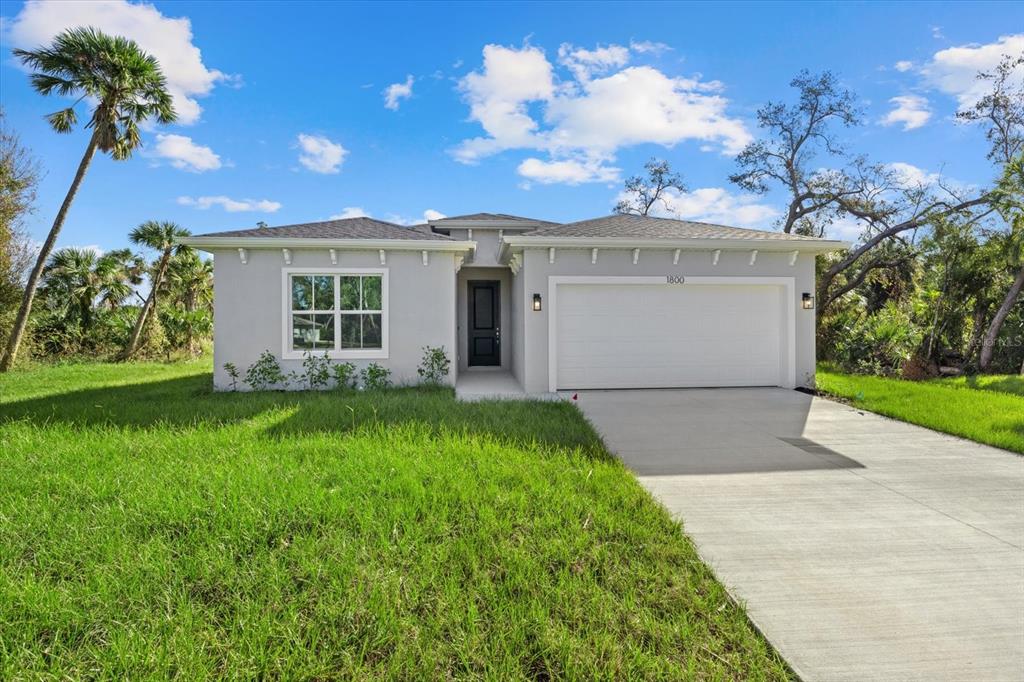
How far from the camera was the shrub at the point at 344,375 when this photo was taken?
902 cm

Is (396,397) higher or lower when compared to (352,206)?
lower

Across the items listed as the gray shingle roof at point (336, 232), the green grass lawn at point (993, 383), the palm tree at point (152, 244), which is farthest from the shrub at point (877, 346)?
the palm tree at point (152, 244)

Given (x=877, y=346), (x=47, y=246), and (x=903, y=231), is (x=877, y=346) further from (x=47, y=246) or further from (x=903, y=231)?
(x=47, y=246)

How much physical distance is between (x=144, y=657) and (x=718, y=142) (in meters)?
20.9

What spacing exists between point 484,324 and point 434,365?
3620mm

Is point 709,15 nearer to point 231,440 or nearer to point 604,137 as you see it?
point 604,137

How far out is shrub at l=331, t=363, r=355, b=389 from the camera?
9016 mm

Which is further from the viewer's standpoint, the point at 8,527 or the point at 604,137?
the point at 604,137

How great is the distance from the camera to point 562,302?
9.15m

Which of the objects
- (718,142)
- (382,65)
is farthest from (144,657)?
(718,142)

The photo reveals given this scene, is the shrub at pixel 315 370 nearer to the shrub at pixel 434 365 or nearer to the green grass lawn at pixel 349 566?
the shrub at pixel 434 365

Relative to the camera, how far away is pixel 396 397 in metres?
7.64

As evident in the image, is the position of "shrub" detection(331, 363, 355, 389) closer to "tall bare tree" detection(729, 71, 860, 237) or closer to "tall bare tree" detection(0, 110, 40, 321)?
"tall bare tree" detection(0, 110, 40, 321)

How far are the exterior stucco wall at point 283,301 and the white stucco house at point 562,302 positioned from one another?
0.07 feet
